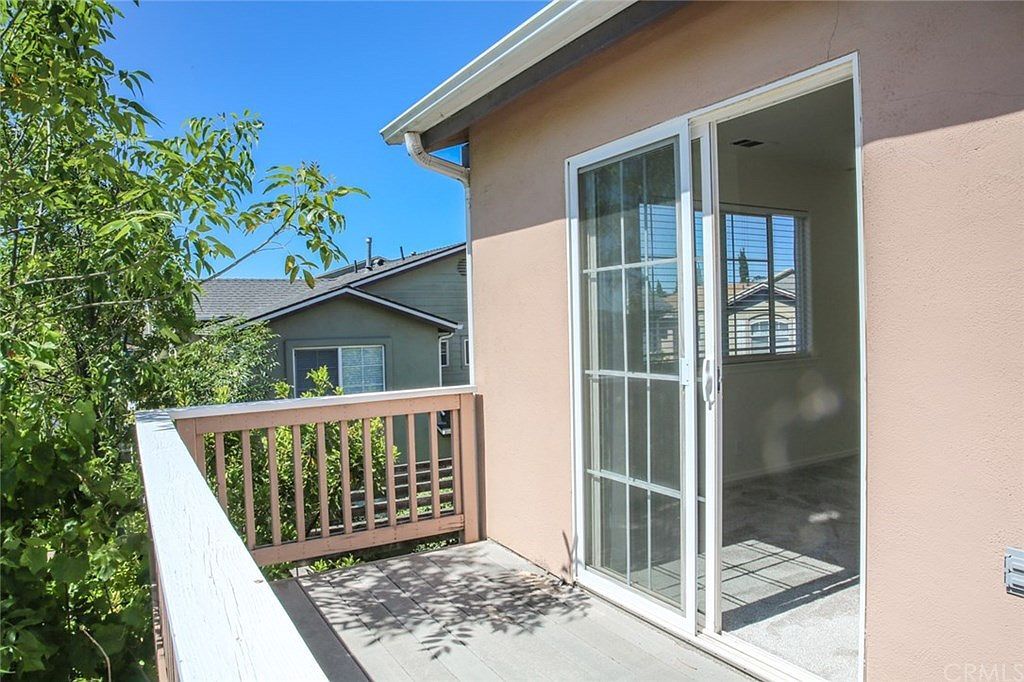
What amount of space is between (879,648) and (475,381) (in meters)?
2.61

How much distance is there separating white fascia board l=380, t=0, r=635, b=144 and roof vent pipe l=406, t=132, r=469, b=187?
0.07m

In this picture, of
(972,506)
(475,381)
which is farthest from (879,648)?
(475,381)

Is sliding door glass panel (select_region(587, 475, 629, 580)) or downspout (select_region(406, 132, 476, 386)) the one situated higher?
downspout (select_region(406, 132, 476, 386))

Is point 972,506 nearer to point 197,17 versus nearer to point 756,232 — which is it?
point 756,232

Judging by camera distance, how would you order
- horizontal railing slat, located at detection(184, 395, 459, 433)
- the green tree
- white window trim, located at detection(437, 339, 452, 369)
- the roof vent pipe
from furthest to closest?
white window trim, located at detection(437, 339, 452, 369), the roof vent pipe, horizontal railing slat, located at detection(184, 395, 459, 433), the green tree

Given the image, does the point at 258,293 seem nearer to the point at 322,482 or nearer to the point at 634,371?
the point at 322,482

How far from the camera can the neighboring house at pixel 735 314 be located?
1717 millimetres

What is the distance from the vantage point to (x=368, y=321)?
477 inches

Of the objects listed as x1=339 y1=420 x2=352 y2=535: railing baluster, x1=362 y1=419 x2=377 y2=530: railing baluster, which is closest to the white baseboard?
x1=362 y1=419 x2=377 y2=530: railing baluster

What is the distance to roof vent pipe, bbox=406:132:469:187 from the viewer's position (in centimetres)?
402

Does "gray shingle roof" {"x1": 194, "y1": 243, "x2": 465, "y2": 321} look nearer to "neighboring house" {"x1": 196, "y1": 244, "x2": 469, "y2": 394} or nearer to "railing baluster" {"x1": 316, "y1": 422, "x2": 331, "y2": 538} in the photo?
"neighboring house" {"x1": 196, "y1": 244, "x2": 469, "y2": 394}

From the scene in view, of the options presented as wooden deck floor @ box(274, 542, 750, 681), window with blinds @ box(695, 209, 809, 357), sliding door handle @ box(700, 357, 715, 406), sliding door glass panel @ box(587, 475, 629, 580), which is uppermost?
window with blinds @ box(695, 209, 809, 357)

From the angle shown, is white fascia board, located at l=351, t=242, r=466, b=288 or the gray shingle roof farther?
white fascia board, located at l=351, t=242, r=466, b=288

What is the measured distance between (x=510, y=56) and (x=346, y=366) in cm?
956
